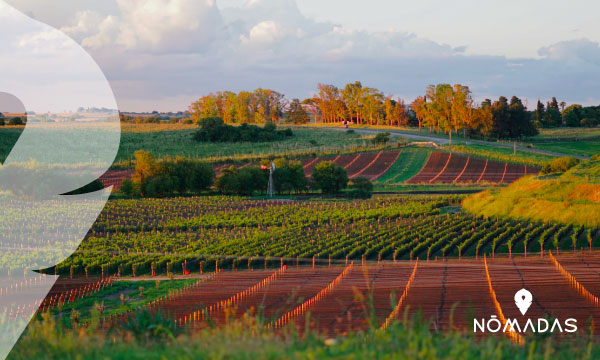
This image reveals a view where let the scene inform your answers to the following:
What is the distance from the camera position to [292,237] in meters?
23.8

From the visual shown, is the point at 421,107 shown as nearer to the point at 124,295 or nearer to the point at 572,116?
the point at 572,116

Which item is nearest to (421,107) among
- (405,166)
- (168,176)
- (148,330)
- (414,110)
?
(414,110)

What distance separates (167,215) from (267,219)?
6119mm

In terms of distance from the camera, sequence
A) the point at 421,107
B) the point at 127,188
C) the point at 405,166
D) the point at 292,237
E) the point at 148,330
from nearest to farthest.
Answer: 1. the point at 148,330
2. the point at 292,237
3. the point at 127,188
4. the point at 405,166
5. the point at 421,107

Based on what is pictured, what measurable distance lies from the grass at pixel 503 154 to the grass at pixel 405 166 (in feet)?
13.2

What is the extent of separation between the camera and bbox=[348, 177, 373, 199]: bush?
41.5 m

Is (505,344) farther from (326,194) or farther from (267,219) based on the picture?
(326,194)

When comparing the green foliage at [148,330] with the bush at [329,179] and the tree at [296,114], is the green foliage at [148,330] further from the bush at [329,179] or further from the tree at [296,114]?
the tree at [296,114]

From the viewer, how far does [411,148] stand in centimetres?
6556

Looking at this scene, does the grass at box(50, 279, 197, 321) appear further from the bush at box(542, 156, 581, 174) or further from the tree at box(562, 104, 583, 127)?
the tree at box(562, 104, 583, 127)

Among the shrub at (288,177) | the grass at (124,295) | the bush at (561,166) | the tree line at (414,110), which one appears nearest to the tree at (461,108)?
the tree line at (414,110)

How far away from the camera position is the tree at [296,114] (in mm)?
115562

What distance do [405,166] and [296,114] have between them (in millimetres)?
61738

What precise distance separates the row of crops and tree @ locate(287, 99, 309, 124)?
82242 millimetres
